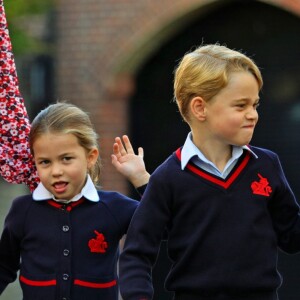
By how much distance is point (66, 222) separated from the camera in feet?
13.1

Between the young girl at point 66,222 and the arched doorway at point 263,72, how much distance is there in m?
4.93

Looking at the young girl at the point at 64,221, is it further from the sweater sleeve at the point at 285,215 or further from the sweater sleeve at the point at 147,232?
the sweater sleeve at the point at 285,215

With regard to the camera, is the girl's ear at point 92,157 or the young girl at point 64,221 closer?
the young girl at point 64,221

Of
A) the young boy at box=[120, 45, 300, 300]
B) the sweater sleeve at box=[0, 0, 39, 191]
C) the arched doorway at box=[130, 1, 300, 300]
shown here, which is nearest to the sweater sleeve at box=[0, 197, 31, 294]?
the sweater sleeve at box=[0, 0, 39, 191]

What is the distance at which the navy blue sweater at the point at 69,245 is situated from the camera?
13.0 ft

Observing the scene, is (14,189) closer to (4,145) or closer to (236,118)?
(4,145)

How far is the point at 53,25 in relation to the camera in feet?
30.8

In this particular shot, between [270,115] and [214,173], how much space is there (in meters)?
5.42

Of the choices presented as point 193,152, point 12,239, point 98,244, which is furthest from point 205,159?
point 12,239

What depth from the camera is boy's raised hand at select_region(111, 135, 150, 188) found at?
4172 millimetres

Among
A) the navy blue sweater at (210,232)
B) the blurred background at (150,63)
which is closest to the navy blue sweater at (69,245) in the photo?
the navy blue sweater at (210,232)

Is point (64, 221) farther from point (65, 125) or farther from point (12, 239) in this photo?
point (65, 125)

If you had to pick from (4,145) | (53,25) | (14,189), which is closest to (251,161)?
(4,145)

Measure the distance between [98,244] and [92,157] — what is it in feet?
1.14
